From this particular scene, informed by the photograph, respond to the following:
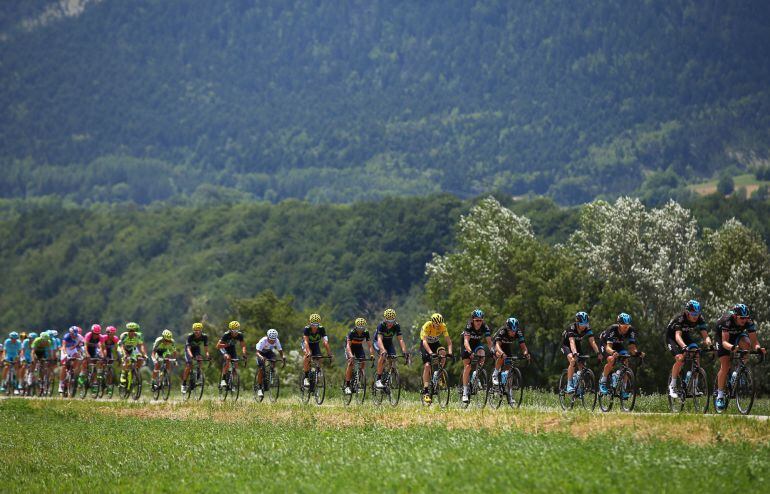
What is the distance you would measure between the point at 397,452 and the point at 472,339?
965cm

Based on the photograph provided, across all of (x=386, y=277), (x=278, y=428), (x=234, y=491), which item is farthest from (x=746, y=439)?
(x=386, y=277)

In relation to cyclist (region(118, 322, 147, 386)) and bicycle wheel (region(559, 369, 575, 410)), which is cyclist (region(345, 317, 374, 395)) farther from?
cyclist (region(118, 322, 147, 386))

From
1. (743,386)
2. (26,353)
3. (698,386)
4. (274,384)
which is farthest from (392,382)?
(26,353)

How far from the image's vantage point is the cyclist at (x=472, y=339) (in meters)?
30.5

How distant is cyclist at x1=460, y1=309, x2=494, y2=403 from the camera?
30491mm

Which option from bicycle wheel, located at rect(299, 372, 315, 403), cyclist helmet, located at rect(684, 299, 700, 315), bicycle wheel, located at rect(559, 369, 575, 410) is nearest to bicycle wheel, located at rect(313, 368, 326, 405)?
bicycle wheel, located at rect(299, 372, 315, 403)

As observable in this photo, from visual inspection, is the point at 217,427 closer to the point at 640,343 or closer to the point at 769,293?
the point at 640,343

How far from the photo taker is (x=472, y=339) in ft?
102

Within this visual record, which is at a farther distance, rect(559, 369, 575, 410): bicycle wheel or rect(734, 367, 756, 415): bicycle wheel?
rect(559, 369, 575, 410): bicycle wheel

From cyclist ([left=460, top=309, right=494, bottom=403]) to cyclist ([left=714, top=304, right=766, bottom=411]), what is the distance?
6571 millimetres

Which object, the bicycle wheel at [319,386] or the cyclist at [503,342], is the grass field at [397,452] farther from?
the bicycle wheel at [319,386]

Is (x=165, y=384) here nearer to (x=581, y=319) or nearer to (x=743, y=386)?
(x=581, y=319)

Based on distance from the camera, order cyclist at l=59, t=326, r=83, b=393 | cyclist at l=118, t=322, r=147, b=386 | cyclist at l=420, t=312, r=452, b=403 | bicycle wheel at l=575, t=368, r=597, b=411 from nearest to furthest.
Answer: bicycle wheel at l=575, t=368, r=597, b=411 < cyclist at l=420, t=312, r=452, b=403 < cyclist at l=118, t=322, r=147, b=386 < cyclist at l=59, t=326, r=83, b=393

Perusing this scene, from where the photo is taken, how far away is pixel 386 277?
16800cm
